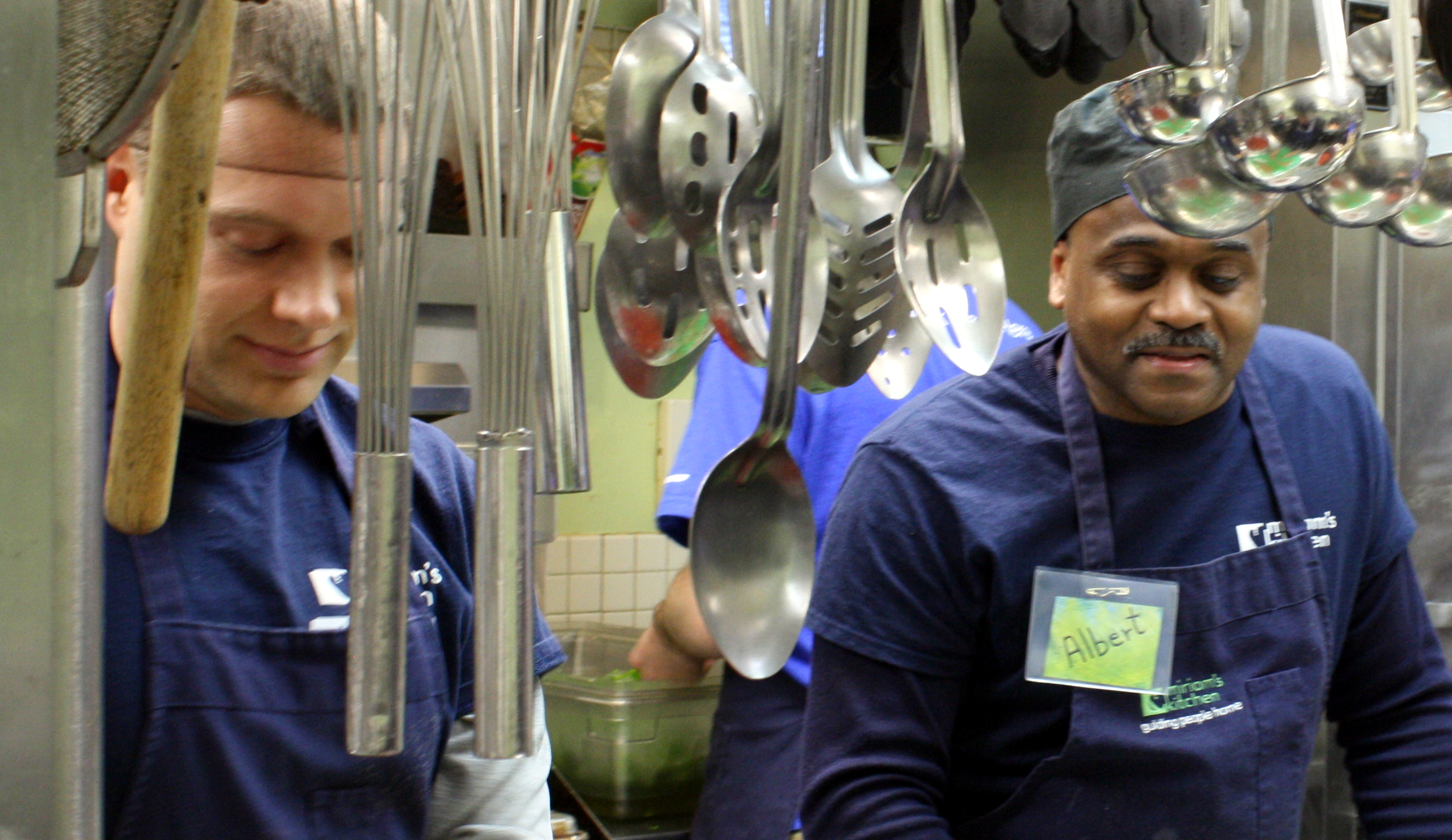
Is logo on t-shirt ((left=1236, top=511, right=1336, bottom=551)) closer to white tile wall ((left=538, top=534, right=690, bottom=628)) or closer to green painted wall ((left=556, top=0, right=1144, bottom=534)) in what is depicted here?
green painted wall ((left=556, top=0, right=1144, bottom=534))

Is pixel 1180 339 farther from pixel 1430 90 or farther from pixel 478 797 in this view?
pixel 478 797

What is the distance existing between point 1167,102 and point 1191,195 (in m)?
0.11

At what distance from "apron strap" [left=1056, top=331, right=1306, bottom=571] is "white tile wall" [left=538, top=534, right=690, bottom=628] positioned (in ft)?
4.80

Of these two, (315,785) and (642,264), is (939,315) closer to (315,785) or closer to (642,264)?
(642,264)

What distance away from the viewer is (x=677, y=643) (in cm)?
173

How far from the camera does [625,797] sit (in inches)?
73.0

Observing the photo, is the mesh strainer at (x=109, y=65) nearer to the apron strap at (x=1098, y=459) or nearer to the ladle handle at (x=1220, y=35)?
the ladle handle at (x=1220, y=35)

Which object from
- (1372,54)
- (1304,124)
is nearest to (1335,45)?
(1304,124)

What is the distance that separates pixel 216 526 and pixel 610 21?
179 centimetres

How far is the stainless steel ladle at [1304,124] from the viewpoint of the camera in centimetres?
53

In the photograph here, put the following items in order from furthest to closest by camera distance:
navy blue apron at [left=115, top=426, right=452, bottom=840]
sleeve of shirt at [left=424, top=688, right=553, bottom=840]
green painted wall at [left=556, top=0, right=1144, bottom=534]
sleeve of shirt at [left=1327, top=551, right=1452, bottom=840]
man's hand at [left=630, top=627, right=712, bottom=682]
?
green painted wall at [left=556, top=0, right=1144, bottom=534], man's hand at [left=630, top=627, right=712, bottom=682], sleeve of shirt at [left=1327, top=551, right=1452, bottom=840], sleeve of shirt at [left=424, top=688, right=553, bottom=840], navy blue apron at [left=115, top=426, right=452, bottom=840]

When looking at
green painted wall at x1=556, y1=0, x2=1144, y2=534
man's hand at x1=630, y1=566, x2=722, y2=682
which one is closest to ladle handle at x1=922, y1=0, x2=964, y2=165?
man's hand at x1=630, y1=566, x2=722, y2=682

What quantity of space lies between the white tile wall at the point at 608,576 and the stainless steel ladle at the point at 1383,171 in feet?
6.30

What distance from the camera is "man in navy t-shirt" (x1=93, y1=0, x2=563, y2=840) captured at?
62 centimetres
